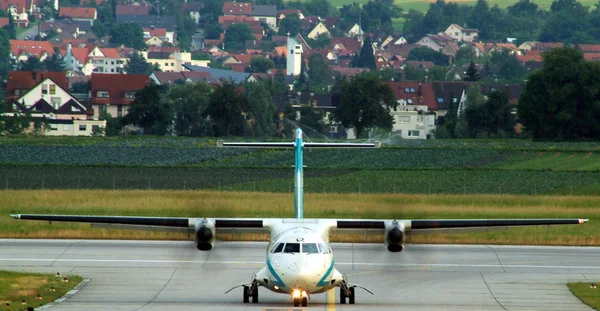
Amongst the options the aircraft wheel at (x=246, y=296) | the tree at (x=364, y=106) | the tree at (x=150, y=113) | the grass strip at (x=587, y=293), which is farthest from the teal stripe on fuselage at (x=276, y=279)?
the tree at (x=364, y=106)

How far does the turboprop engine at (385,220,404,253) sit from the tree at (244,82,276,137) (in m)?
84.2

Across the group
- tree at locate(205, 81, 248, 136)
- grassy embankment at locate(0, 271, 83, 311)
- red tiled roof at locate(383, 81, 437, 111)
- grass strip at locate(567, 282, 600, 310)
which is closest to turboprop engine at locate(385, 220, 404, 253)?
grass strip at locate(567, 282, 600, 310)

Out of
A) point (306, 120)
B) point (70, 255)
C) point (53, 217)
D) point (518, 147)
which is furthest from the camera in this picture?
point (306, 120)

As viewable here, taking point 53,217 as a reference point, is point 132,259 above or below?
below

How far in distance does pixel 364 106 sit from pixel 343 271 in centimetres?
7774

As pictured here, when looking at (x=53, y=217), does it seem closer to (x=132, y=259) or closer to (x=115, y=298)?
(x=115, y=298)

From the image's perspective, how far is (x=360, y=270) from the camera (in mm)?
39875

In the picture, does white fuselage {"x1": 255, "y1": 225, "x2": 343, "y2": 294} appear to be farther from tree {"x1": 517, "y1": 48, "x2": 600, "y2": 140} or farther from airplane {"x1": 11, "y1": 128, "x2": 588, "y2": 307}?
tree {"x1": 517, "y1": 48, "x2": 600, "y2": 140}

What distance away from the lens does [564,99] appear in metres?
102

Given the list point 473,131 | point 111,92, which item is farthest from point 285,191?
point 111,92

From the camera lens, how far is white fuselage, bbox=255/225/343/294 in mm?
30625

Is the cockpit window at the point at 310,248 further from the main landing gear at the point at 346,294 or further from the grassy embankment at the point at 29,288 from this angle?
the grassy embankment at the point at 29,288

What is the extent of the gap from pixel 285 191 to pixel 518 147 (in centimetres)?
3030

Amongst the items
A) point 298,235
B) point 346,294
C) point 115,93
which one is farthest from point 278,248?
point 115,93
